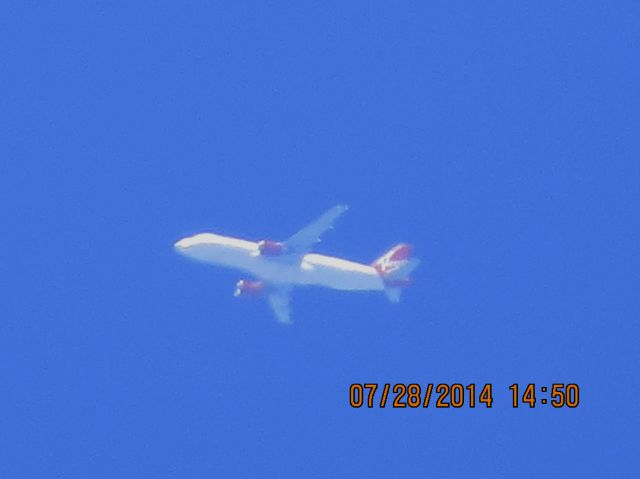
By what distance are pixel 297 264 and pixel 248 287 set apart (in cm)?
199

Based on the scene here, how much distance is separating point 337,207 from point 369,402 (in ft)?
18.5

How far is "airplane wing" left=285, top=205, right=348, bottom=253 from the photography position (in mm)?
69250

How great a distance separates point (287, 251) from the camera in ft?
228

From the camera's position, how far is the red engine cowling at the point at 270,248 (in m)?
69.2

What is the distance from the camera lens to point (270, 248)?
69312 millimetres

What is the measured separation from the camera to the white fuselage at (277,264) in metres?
68.9

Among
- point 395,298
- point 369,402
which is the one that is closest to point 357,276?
point 395,298

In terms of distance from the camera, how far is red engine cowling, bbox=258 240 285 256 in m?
69.2

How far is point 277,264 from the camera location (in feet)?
228

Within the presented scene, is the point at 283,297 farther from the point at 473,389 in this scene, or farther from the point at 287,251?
the point at 473,389

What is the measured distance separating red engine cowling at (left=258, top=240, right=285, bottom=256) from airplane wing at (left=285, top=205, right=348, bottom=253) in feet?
0.71

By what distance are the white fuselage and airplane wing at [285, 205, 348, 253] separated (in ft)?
0.91

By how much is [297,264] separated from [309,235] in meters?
0.85

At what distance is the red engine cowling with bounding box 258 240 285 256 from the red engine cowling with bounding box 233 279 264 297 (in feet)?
5.21
